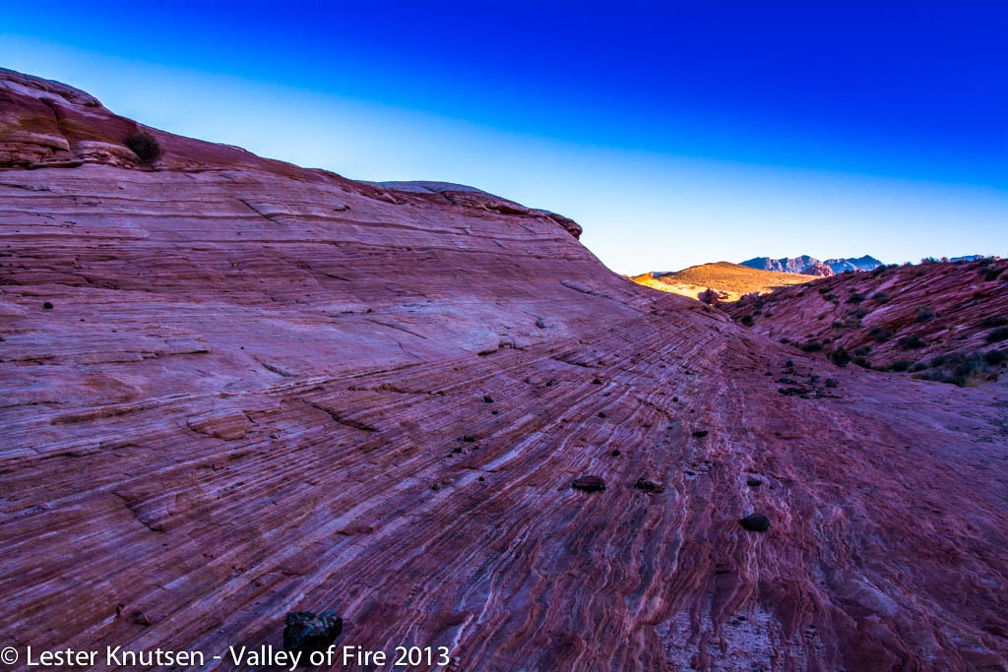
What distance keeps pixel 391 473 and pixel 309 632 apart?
251cm

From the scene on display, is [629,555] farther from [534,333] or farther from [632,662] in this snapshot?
[534,333]

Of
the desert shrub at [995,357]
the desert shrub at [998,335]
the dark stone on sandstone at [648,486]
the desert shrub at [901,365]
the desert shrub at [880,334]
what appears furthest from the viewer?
the desert shrub at [880,334]

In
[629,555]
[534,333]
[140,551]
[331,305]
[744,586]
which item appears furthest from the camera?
[534,333]

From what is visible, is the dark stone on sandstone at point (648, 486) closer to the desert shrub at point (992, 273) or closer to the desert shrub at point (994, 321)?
the desert shrub at point (994, 321)

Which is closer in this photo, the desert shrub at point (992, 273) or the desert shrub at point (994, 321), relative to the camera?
the desert shrub at point (994, 321)

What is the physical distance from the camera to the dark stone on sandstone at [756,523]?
5.65m

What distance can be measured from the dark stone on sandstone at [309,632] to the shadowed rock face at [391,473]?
5.9 inches

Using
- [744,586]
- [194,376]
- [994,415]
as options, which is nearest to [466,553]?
[744,586]

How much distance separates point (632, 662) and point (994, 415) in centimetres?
1225

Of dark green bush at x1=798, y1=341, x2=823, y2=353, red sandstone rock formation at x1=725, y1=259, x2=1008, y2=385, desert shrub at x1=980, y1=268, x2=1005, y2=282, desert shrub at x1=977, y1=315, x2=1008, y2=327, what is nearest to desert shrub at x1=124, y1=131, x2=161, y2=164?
red sandstone rock formation at x1=725, y1=259, x2=1008, y2=385

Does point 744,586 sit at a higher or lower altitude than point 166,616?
higher

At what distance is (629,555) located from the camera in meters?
5.06

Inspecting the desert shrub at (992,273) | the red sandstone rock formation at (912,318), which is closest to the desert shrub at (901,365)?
the red sandstone rock formation at (912,318)

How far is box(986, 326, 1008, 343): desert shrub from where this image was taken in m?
19.5
